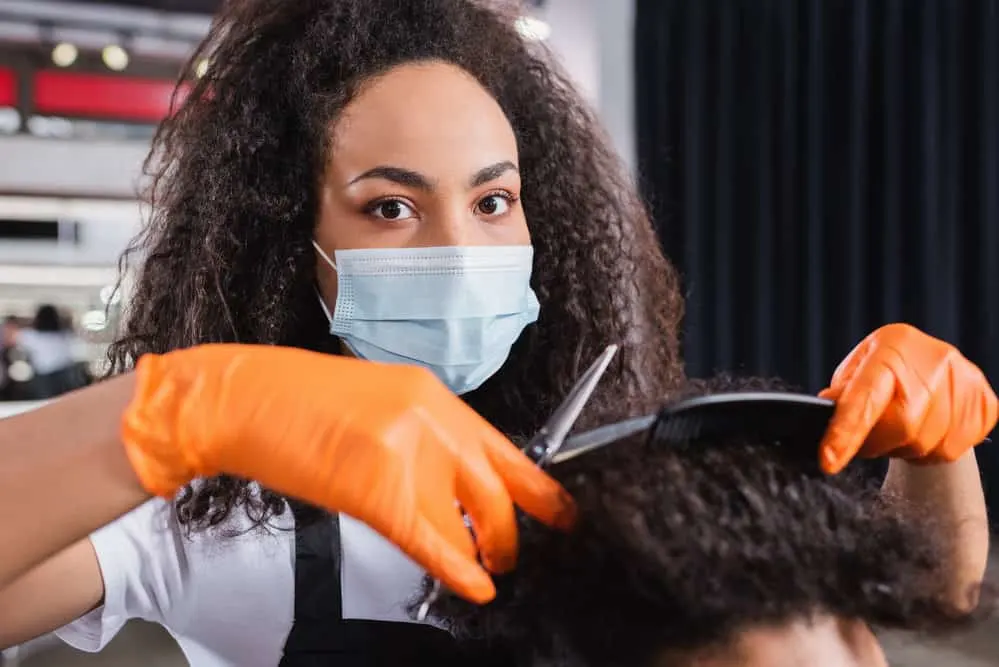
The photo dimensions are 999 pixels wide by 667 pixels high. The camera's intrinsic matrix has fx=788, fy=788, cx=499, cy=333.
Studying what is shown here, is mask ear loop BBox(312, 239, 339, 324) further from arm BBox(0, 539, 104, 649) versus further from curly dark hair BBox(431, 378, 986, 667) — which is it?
curly dark hair BBox(431, 378, 986, 667)

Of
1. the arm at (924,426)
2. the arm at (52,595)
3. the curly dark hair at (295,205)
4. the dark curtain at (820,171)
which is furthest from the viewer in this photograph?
the dark curtain at (820,171)

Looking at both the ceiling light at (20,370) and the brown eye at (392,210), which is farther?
the ceiling light at (20,370)

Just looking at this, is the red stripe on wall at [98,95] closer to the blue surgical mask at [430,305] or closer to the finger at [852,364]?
the blue surgical mask at [430,305]

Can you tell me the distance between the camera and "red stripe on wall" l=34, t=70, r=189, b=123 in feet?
10.4

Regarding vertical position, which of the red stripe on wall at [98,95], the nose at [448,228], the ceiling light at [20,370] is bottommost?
the ceiling light at [20,370]

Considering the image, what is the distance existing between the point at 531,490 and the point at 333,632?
439mm

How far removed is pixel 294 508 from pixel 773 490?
22.5 inches

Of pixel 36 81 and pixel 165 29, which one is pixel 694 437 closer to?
pixel 165 29

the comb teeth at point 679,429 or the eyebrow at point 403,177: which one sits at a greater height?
the eyebrow at point 403,177

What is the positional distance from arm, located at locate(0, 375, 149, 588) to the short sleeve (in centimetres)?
33

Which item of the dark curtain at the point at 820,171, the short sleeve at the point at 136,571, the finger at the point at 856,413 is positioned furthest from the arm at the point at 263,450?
the dark curtain at the point at 820,171

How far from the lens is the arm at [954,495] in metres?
0.83

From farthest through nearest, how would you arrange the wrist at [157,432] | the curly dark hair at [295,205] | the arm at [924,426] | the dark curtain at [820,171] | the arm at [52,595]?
the dark curtain at [820,171] → the curly dark hair at [295,205] → the arm at [52,595] → the arm at [924,426] → the wrist at [157,432]

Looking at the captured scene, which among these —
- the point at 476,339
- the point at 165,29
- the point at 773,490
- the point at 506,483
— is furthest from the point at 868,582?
the point at 165,29
